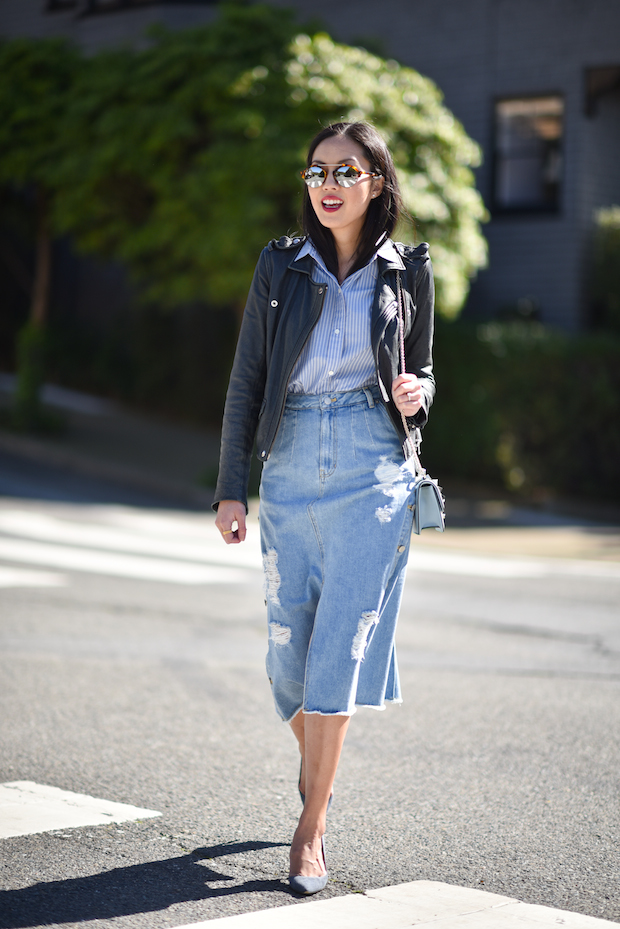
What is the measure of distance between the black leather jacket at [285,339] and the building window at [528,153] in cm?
1500

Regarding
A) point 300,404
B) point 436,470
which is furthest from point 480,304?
point 300,404

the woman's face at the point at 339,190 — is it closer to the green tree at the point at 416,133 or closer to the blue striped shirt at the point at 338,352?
the blue striped shirt at the point at 338,352

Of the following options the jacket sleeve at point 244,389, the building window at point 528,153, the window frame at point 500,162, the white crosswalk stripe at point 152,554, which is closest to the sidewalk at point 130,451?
the white crosswalk stripe at point 152,554

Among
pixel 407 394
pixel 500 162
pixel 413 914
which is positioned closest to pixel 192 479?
pixel 500 162

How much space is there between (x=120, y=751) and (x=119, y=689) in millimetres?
1136

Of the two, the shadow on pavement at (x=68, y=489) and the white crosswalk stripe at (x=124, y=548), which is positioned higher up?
the shadow on pavement at (x=68, y=489)

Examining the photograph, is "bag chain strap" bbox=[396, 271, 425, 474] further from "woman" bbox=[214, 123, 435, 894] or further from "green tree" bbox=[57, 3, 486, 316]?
"green tree" bbox=[57, 3, 486, 316]

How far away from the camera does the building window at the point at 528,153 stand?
17812 millimetres

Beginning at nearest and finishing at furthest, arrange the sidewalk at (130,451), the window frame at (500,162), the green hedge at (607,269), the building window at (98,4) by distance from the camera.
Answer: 1. the sidewalk at (130,451)
2. the green hedge at (607,269)
3. the window frame at (500,162)
4. the building window at (98,4)

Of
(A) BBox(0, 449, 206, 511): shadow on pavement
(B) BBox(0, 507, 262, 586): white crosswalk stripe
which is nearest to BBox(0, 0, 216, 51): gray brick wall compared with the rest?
(A) BBox(0, 449, 206, 511): shadow on pavement

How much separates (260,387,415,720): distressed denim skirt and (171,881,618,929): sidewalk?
1.65ft

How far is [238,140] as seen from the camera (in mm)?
13945

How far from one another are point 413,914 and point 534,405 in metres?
12.5

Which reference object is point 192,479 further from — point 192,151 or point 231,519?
point 231,519
